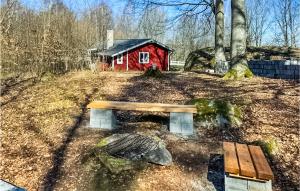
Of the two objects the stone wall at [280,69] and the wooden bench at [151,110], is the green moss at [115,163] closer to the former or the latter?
the wooden bench at [151,110]

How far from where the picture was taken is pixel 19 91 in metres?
13.4

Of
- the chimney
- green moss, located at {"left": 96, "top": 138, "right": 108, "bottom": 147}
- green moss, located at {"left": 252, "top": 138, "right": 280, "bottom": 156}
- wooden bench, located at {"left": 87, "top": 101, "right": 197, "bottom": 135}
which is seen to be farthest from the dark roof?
green moss, located at {"left": 252, "top": 138, "right": 280, "bottom": 156}

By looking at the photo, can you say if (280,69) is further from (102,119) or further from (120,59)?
(120,59)

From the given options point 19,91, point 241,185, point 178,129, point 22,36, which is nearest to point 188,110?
point 178,129

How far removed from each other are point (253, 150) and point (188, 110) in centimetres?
188

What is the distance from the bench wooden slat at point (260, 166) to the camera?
4325mm

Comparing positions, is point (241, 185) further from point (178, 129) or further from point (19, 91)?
point (19, 91)

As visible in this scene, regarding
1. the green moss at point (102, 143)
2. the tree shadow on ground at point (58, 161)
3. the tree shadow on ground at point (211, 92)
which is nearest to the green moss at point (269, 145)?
the tree shadow on ground at point (211, 92)

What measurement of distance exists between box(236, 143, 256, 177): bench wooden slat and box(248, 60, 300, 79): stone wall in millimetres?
11535

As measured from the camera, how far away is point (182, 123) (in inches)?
274

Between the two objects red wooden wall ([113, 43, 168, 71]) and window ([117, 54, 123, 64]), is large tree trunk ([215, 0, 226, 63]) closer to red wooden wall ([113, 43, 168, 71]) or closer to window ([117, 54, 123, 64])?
red wooden wall ([113, 43, 168, 71])

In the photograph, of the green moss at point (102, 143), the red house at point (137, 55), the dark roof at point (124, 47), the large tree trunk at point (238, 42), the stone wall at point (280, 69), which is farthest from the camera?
the red house at point (137, 55)

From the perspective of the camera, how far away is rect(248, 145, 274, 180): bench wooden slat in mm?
4325

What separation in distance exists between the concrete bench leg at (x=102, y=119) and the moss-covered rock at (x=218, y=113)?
1.84 meters
